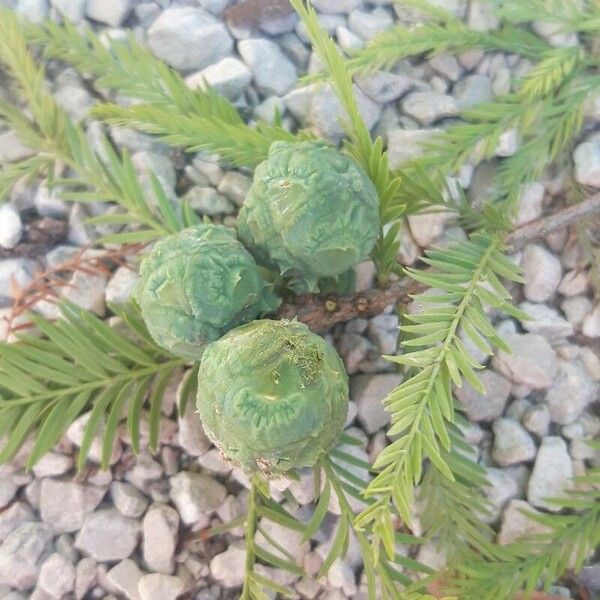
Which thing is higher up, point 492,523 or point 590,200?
point 590,200

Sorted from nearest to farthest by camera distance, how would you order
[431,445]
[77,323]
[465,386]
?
[431,445] → [77,323] → [465,386]

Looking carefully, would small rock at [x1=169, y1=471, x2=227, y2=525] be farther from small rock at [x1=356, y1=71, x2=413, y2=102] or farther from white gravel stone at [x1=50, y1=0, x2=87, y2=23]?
white gravel stone at [x1=50, y1=0, x2=87, y2=23]

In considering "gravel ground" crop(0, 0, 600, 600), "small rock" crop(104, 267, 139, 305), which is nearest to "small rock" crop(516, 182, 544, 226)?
"gravel ground" crop(0, 0, 600, 600)

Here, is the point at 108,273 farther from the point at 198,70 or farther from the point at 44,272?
the point at 198,70

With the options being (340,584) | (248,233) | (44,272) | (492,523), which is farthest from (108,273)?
(492,523)

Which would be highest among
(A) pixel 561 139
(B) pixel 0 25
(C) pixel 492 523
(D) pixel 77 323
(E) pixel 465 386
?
(B) pixel 0 25

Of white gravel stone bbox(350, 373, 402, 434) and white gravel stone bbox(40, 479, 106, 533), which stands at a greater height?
white gravel stone bbox(40, 479, 106, 533)

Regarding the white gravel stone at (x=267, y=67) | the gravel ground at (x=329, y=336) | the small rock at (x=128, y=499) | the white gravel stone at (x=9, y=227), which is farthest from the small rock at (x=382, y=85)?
the small rock at (x=128, y=499)
